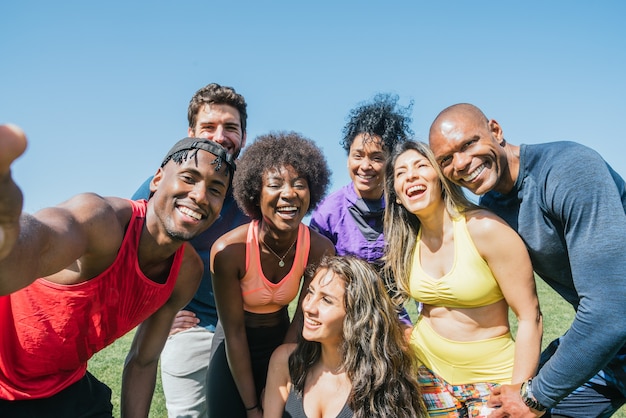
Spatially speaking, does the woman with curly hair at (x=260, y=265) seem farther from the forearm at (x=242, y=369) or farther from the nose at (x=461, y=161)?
the nose at (x=461, y=161)

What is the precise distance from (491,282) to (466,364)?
Answer: 57cm

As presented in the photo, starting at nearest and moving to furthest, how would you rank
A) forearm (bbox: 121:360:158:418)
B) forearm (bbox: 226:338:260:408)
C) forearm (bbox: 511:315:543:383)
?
forearm (bbox: 511:315:543:383) < forearm (bbox: 121:360:158:418) < forearm (bbox: 226:338:260:408)

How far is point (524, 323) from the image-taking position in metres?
3.20

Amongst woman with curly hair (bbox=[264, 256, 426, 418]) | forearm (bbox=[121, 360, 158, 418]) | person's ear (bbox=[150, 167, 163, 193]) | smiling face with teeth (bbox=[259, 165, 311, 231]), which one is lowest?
forearm (bbox=[121, 360, 158, 418])

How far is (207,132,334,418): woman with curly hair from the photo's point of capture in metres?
3.84

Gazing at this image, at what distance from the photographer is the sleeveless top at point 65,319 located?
9.45 feet

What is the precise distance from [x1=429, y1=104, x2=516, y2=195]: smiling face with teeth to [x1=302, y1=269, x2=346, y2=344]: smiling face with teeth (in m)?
1.14

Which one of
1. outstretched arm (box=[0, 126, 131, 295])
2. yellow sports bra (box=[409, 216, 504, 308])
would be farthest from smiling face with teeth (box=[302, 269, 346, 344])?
outstretched arm (box=[0, 126, 131, 295])

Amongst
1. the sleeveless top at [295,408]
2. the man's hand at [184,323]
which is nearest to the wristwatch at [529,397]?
the sleeveless top at [295,408]

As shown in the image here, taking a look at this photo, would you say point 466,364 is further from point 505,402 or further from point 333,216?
point 333,216

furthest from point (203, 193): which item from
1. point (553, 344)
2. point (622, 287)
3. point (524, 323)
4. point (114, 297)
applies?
point (553, 344)

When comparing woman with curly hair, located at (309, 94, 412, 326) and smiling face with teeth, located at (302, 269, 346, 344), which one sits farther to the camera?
woman with curly hair, located at (309, 94, 412, 326)

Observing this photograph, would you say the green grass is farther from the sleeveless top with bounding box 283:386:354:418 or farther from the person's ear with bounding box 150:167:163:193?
the person's ear with bounding box 150:167:163:193

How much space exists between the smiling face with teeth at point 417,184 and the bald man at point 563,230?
14cm
